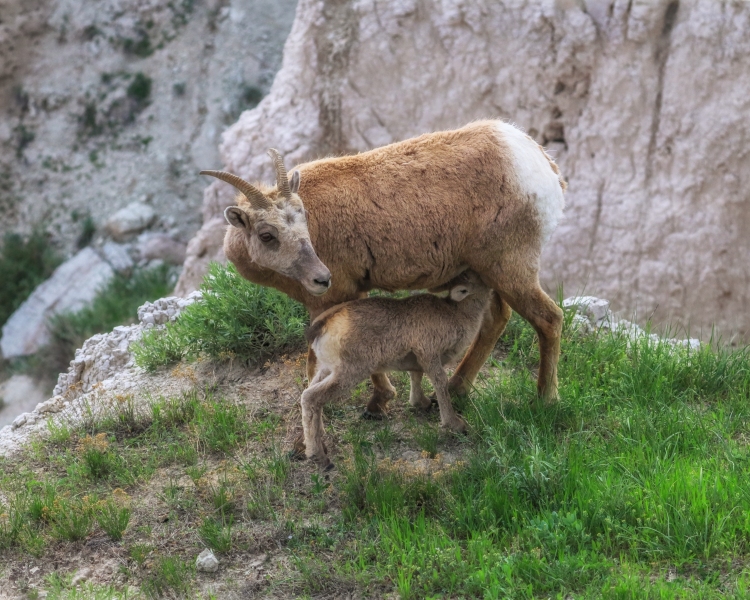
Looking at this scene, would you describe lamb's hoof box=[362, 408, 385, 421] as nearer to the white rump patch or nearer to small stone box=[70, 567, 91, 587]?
the white rump patch

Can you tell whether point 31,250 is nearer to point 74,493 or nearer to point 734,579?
point 74,493

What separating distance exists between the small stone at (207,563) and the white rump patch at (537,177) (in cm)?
290

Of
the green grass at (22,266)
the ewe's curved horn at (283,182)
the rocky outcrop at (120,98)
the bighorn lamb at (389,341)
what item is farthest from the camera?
the rocky outcrop at (120,98)

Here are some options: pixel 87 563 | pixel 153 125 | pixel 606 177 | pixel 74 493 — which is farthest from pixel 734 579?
pixel 153 125

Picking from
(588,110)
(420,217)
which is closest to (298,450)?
(420,217)

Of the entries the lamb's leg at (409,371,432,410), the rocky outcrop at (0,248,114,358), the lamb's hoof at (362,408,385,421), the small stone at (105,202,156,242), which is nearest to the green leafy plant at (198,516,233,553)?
the lamb's hoof at (362,408,385,421)

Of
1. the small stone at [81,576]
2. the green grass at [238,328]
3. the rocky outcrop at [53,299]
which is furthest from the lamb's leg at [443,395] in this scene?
the rocky outcrop at [53,299]

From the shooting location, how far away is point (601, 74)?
11320mm

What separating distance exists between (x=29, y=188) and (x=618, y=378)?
13.8 metres

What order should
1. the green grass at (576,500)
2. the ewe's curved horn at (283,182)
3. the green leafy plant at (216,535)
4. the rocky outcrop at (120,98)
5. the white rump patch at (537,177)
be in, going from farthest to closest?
the rocky outcrop at (120,98) → the white rump patch at (537,177) → the ewe's curved horn at (283,182) → the green leafy plant at (216,535) → the green grass at (576,500)

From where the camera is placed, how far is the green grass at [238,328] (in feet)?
24.2

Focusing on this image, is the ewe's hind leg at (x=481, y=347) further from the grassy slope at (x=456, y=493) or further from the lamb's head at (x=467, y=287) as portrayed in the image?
the lamb's head at (x=467, y=287)

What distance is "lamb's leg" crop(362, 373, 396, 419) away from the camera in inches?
253

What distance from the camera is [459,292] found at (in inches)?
236
